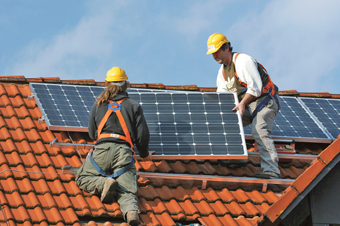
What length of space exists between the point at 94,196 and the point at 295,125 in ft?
15.4

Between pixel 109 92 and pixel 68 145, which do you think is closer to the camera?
pixel 109 92

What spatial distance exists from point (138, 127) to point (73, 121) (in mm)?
1735

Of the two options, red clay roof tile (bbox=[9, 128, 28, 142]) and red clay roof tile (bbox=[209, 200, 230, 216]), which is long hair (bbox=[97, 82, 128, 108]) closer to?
red clay roof tile (bbox=[9, 128, 28, 142])

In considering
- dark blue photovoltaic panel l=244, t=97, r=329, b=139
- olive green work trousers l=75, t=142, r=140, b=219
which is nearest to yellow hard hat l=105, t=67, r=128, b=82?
olive green work trousers l=75, t=142, r=140, b=219

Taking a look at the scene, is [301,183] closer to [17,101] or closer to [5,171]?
[5,171]

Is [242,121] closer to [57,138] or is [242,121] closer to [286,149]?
[286,149]

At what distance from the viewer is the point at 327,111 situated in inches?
454

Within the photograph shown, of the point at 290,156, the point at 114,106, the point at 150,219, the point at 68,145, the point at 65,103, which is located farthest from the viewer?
the point at 65,103

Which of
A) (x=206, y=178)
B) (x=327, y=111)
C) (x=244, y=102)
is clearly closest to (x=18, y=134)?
(x=206, y=178)

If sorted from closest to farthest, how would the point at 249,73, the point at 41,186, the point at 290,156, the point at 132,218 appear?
the point at 132,218 < the point at 41,186 < the point at 249,73 < the point at 290,156

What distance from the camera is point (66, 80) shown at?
11.3 metres

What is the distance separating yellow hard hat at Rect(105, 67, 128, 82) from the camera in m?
8.30

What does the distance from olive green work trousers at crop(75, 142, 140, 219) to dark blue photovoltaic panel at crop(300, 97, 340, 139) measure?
4618 mm

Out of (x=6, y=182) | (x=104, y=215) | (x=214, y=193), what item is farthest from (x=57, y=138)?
(x=214, y=193)
